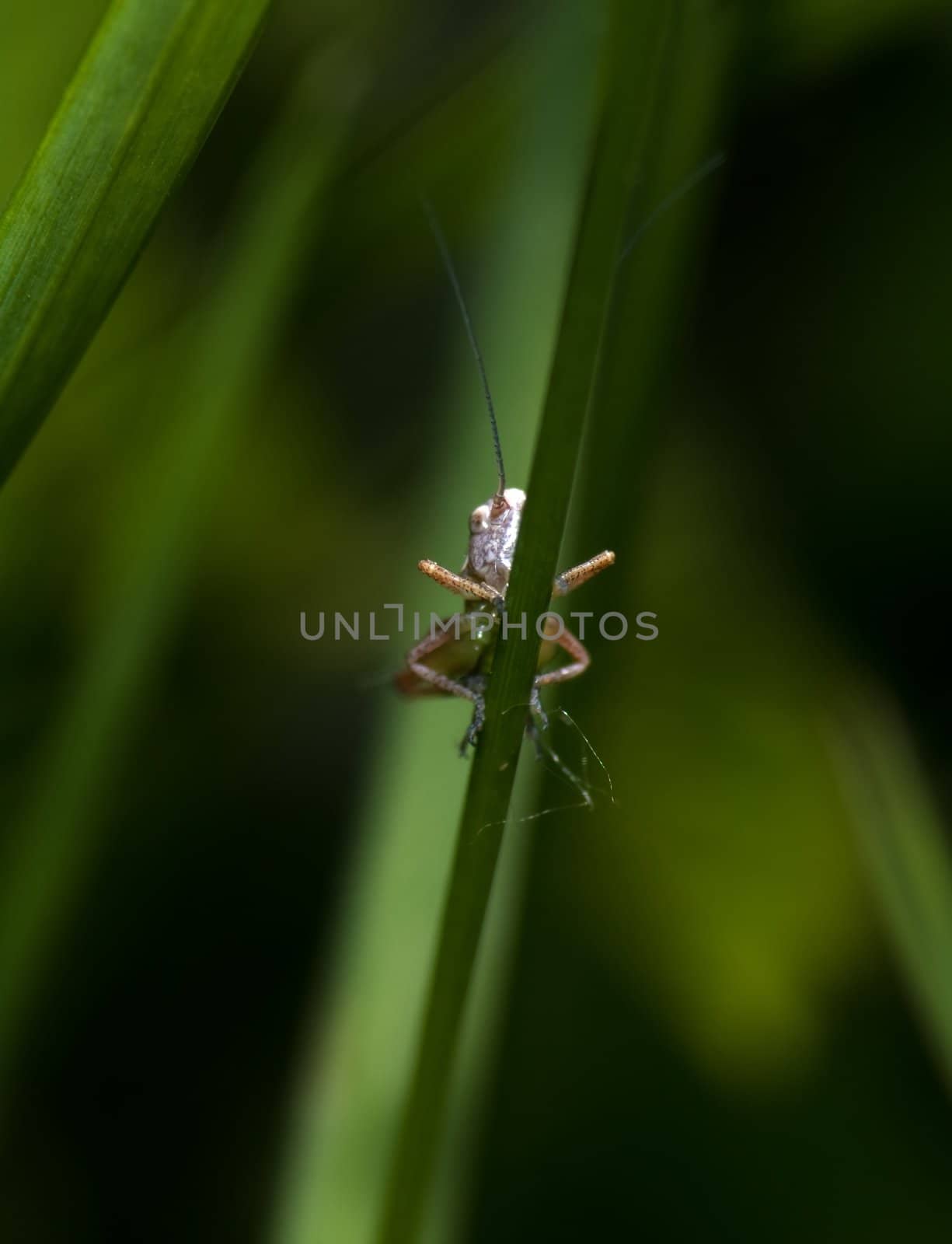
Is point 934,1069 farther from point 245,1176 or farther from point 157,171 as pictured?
point 157,171

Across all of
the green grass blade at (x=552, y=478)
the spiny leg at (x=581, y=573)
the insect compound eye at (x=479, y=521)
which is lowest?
the green grass blade at (x=552, y=478)

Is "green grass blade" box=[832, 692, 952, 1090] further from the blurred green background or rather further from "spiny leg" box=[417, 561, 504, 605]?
"spiny leg" box=[417, 561, 504, 605]

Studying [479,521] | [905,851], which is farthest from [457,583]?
[905,851]

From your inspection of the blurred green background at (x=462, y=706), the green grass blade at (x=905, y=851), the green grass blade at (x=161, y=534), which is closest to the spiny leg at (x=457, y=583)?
the blurred green background at (x=462, y=706)

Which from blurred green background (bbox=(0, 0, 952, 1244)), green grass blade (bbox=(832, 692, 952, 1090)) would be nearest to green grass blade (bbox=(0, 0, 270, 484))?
blurred green background (bbox=(0, 0, 952, 1244))

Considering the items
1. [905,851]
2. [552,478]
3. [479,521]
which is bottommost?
[552,478]

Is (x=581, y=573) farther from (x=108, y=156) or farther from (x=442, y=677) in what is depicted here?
(x=108, y=156)

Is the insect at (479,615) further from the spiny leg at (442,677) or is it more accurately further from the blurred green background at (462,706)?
the blurred green background at (462,706)
